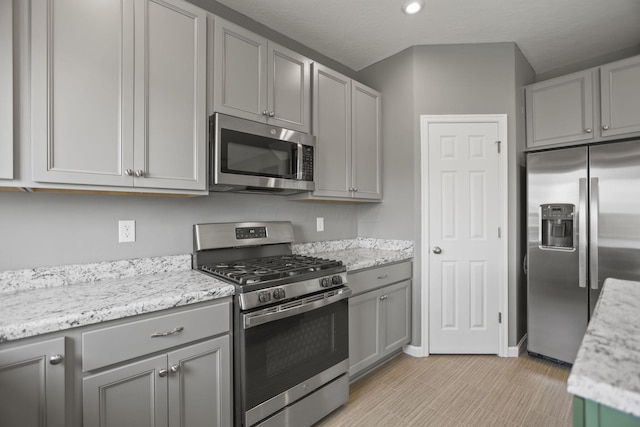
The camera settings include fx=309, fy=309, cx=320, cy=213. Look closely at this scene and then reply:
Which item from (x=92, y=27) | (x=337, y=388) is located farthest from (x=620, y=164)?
(x=92, y=27)

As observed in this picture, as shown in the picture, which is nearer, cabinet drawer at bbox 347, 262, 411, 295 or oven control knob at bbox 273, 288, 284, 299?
oven control knob at bbox 273, 288, 284, 299

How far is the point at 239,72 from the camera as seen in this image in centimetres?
193

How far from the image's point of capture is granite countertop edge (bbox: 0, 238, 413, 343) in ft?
3.61

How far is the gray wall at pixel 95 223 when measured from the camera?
58.5 inches

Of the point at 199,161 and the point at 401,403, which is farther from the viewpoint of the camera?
the point at 401,403

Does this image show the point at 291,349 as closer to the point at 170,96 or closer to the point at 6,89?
the point at 170,96

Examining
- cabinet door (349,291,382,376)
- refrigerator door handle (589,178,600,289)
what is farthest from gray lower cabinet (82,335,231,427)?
refrigerator door handle (589,178,600,289)

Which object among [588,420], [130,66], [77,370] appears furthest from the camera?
[130,66]

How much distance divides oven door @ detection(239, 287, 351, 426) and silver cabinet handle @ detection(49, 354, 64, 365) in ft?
2.25

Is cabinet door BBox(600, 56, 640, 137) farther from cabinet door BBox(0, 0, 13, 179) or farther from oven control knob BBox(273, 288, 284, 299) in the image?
cabinet door BBox(0, 0, 13, 179)

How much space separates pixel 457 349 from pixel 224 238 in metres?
2.25

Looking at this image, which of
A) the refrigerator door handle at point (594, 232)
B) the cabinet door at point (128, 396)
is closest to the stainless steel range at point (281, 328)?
the cabinet door at point (128, 396)

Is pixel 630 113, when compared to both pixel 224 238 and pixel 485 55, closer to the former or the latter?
pixel 485 55

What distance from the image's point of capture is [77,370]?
1.15 m
